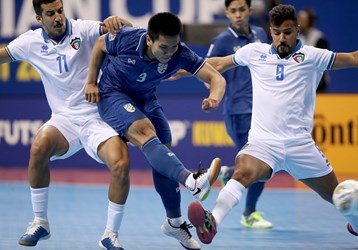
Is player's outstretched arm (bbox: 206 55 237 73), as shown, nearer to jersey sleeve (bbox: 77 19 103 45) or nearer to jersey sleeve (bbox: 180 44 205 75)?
jersey sleeve (bbox: 180 44 205 75)

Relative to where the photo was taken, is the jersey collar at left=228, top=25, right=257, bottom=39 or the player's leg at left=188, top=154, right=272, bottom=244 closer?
the player's leg at left=188, top=154, right=272, bottom=244

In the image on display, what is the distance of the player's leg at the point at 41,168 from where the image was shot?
7.72 metres

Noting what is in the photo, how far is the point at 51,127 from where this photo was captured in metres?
7.88

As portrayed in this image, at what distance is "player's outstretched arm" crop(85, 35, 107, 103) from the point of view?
765 cm

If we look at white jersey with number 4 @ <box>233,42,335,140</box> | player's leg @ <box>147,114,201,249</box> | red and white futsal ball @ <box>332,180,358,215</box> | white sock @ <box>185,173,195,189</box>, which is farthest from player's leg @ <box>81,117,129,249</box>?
red and white futsal ball @ <box>332,180,358,215</box>

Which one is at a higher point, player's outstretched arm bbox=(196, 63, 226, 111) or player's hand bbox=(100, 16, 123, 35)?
player's hand bbox=(100, 16, 123, 35)

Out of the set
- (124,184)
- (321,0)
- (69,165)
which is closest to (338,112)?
(321,0)

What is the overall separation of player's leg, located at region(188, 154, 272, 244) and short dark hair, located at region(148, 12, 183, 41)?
120cm

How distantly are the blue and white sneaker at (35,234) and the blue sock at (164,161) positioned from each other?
1.26m

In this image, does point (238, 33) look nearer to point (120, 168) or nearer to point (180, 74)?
point (180, 74)

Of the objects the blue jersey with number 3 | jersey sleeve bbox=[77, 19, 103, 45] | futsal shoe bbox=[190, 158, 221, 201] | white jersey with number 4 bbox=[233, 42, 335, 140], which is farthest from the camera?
jersey sleeve bbox=[77, 19, 103, 45]

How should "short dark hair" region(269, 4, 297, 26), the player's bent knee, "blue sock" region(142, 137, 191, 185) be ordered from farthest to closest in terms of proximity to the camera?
"short dark hair" region(269, 4, 297, 26)
the player's bent knee
"blue sock" region(142, 137, 191, 185)

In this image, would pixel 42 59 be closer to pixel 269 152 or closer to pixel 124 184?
pixel 124 184

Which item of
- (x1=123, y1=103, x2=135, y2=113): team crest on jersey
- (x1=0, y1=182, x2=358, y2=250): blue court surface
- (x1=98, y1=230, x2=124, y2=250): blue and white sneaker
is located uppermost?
(x1=123, y1=103, x2=135, y2=113): team crest on jersey
